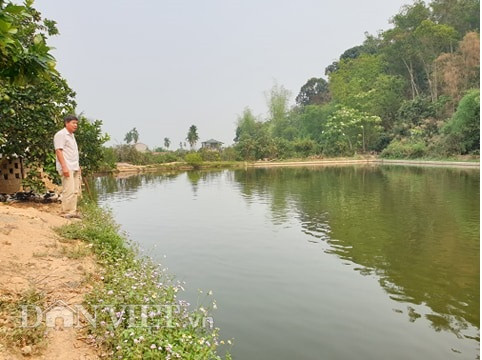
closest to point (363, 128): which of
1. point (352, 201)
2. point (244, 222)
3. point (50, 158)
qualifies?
point (352, 201)

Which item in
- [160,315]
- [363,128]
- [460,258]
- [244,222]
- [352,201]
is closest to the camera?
[160,315]

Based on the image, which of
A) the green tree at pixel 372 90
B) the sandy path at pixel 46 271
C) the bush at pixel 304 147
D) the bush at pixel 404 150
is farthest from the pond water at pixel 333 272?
→ the green tree at pixel 372 90

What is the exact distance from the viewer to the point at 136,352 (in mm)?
2387

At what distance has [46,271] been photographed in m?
3.55

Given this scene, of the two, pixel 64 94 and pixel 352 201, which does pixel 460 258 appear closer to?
pixel 352 201

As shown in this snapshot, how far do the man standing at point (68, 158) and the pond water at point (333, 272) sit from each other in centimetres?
169

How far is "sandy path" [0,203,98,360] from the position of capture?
2.47 meters

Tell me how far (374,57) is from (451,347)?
163 ft

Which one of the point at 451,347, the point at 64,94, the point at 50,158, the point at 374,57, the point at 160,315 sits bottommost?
the point at 451,347

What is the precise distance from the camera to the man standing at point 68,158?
19.4 ft

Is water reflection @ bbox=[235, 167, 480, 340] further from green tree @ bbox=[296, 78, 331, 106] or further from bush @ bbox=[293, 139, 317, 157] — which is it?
green tree @ bbox=[296, 78, 331, 106]

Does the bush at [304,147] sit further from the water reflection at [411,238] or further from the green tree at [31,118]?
the green tree at [31,118]

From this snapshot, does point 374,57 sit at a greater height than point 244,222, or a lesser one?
greater

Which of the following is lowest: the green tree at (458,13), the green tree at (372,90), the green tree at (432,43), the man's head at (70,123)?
the man's head at (70,123)
